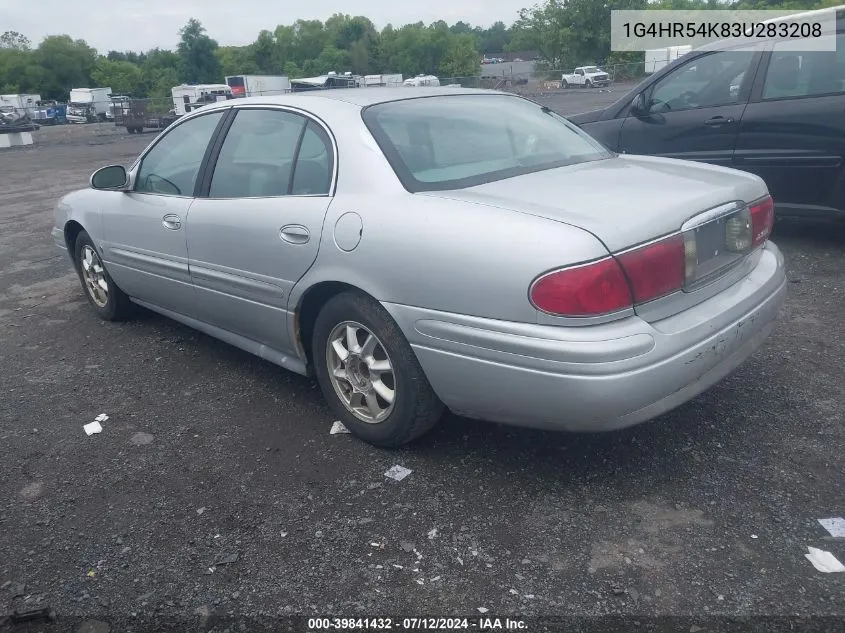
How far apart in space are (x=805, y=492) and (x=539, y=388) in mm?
1149

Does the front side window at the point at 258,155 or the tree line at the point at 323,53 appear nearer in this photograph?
the front side window at the point at 258,155

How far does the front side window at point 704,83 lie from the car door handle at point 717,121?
0.13 metres

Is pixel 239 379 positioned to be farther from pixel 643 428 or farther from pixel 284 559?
pixel 643 428

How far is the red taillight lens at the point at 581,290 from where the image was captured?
255cm

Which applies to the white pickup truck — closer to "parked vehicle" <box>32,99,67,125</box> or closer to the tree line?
the tree line

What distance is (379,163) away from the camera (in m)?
3.22

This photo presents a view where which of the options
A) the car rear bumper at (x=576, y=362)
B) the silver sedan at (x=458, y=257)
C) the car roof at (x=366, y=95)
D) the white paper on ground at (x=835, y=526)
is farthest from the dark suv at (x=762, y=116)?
the white paper on ground at (x=835, y=526)

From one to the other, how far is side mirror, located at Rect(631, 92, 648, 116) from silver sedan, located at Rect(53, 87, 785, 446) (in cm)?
281

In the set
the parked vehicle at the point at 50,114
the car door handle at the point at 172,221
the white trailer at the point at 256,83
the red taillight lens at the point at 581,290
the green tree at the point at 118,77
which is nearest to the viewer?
the red taillight lens at the point at 581,290

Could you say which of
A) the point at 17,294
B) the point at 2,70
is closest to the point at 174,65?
the point at 2,70

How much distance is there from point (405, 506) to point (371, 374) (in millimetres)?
620

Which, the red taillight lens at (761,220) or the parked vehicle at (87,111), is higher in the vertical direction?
the parked vehicle at (87,111)

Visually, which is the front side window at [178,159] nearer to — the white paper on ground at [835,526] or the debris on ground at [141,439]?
the debris on ground at [141,439]

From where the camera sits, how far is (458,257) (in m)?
2.76
